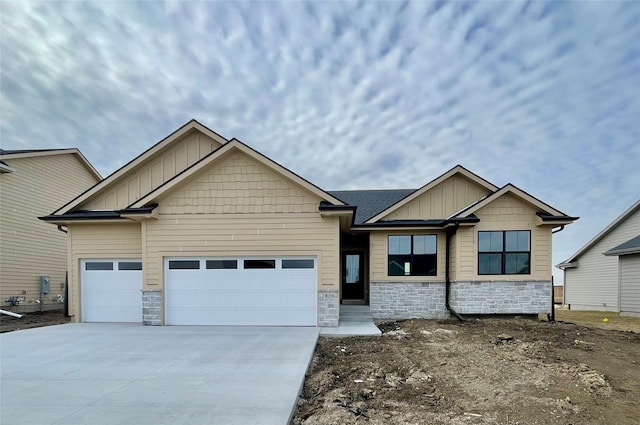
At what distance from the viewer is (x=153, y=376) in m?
5.16

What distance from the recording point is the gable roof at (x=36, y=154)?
13.2 m

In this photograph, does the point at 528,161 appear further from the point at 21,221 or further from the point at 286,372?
the point at 21,221

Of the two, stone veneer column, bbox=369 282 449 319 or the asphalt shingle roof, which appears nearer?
stone veneer column, bbox=369 282 449 319

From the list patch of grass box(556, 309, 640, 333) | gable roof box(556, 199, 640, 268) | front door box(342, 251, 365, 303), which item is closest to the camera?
patch of grass box(556, 309, 640, 333)

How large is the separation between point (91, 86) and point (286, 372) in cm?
1466

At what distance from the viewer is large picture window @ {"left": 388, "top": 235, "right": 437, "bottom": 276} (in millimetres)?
11477

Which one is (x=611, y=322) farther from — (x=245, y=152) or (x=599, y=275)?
(x=245, y=152)

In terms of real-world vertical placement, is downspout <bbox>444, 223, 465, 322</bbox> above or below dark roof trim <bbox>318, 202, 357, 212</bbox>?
below

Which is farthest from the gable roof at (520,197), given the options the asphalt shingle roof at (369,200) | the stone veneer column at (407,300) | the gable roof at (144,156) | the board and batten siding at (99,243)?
the board and batten siding at (99,243)

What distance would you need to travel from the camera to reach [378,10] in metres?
9.66

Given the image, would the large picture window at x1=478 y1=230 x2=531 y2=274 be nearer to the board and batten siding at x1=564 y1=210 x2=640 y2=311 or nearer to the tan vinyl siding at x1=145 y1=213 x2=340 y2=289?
the tan vinyl siding at x1=145 y1=213 x2=340 y2=289

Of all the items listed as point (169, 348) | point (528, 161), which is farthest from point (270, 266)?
point (528, 161)

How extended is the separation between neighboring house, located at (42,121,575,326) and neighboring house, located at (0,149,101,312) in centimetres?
535

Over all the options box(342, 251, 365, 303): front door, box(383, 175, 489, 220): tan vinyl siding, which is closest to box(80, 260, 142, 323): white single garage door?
box(342, 251, 365, 303): front door
